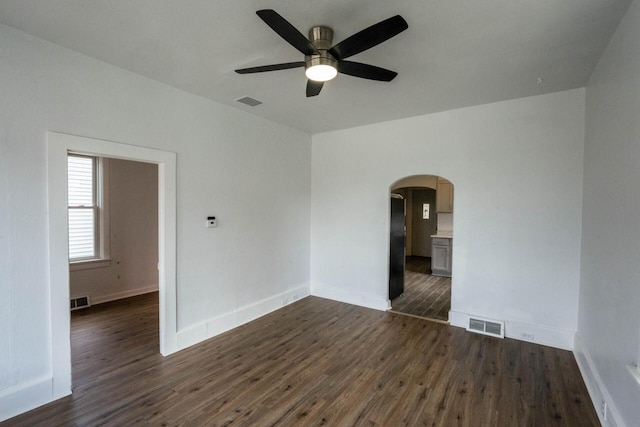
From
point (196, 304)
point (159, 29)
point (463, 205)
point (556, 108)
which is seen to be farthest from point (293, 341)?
point (556, 108)

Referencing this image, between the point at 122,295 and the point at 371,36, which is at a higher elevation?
the point at 371,36

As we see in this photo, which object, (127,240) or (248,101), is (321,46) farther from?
(127,240)

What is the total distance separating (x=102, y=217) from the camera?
4.93m

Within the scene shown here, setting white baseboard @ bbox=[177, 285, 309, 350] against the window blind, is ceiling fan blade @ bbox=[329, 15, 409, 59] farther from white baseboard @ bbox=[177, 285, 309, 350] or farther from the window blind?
the window blind

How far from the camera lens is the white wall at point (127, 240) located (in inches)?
192

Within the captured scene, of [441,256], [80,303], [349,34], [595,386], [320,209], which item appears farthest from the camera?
[441,256]

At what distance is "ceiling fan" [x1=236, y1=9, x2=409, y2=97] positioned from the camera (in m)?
1.73

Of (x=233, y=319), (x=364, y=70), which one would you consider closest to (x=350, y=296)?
(x=233, y=319)

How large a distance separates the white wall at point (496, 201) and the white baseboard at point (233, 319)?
1066mm

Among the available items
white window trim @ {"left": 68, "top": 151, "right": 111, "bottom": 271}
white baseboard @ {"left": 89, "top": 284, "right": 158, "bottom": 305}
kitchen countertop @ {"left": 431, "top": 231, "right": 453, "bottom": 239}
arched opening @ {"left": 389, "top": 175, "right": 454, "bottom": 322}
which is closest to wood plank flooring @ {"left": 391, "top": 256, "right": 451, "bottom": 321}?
arched opening @ {"left": 389, "top": 175, "right": 454, "bottom": 322}

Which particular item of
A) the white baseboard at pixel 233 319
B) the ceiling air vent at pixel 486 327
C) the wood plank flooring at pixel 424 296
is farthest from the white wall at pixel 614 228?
the white baseboard at pixel 233 319

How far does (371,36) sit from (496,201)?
9.52ft

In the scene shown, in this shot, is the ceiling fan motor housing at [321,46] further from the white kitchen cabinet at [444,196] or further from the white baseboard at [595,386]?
the white kitchen cabinet at [444,196]

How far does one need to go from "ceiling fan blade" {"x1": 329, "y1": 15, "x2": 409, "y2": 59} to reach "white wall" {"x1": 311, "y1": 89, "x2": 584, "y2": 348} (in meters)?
2.56
